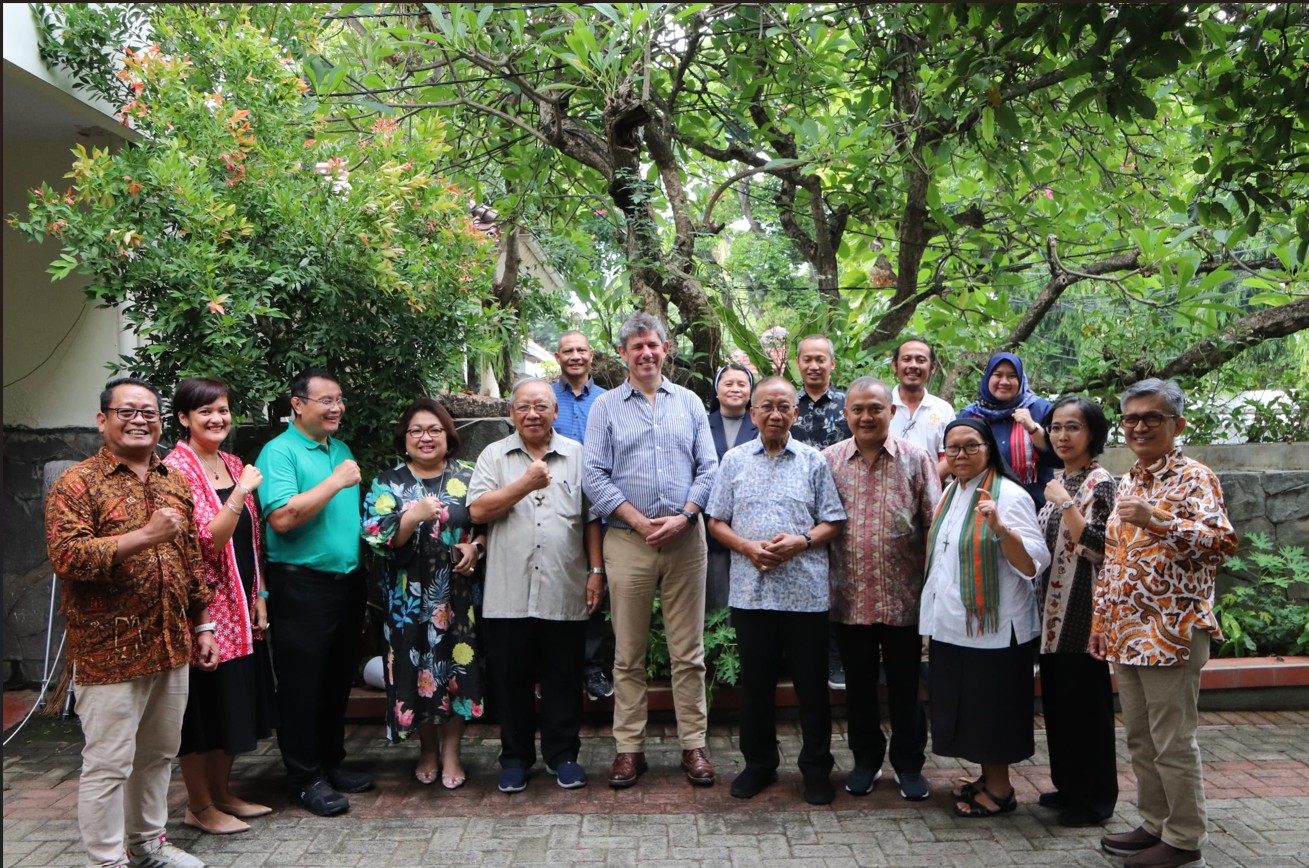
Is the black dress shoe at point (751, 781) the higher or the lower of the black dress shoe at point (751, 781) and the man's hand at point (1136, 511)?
the lower

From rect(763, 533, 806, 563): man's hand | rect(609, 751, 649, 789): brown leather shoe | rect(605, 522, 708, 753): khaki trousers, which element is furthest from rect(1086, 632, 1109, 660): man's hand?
rect(609, 751, 649, 789): brown leather shoe

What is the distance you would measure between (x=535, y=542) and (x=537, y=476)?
0.33 meters

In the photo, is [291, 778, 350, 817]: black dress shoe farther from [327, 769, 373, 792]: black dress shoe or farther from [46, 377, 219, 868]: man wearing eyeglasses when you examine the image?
[46, 377, 219, 868]: man wearing eyeglasses

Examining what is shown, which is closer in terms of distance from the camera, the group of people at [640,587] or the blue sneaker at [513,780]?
the group of people at [640,587]

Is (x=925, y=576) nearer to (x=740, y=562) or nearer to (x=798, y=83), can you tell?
(x=740, y=562)

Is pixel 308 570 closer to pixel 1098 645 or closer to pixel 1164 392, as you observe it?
pixel 1098 645

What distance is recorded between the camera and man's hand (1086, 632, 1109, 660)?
360 centimetres

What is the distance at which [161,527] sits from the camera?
3260mm

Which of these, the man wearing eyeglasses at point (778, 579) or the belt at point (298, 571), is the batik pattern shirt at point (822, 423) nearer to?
the man wearing eyeglasses at point (778, 579)

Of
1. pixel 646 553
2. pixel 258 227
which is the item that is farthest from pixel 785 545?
pixel 258 227

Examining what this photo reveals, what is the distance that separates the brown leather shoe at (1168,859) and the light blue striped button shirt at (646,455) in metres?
2.13

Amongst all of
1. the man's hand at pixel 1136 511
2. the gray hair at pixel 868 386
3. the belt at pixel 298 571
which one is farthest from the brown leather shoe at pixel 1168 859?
the belt at pixel 298 571

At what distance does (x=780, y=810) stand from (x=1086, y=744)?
1.23m

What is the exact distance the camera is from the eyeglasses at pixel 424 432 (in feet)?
14.5
